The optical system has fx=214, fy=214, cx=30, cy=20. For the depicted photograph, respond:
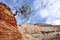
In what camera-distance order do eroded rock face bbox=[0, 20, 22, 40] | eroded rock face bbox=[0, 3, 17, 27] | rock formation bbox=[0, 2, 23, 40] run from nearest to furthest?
eroded rock face bbox=[0, 20, 22, 40] < rock formation bbox=[0, 2, 23, 40] < eroded rock face bbox=[0, 3, 17, 27]

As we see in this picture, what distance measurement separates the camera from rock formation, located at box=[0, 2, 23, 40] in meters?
20.9

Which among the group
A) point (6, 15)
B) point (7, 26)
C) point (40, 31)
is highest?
point (40, 31)

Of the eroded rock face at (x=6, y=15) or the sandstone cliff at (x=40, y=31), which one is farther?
the sandstone cliff at (x=40, y=31)

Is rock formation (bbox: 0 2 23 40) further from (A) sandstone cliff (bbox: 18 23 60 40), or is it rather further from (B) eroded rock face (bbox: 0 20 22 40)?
(A) sandstone cliff (bbox: 18 23 60 40)

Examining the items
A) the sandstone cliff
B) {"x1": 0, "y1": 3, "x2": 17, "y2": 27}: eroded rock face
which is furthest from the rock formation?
the sandstone cliff

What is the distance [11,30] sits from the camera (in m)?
22.0

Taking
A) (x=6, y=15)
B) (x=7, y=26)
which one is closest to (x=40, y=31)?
(x=6, y=15)

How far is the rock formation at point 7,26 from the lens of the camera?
20906mm

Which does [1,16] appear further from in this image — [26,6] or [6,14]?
[26,6]

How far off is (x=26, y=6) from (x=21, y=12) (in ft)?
7.04

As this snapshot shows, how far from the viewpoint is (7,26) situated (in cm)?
2191

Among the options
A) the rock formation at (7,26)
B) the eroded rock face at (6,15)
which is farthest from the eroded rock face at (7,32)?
the eroded rock face at (6,15)

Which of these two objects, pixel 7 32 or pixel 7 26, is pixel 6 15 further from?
pixel 7 32

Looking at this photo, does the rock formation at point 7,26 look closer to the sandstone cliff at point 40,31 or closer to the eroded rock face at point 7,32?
the eroded rock face at point 7,32
